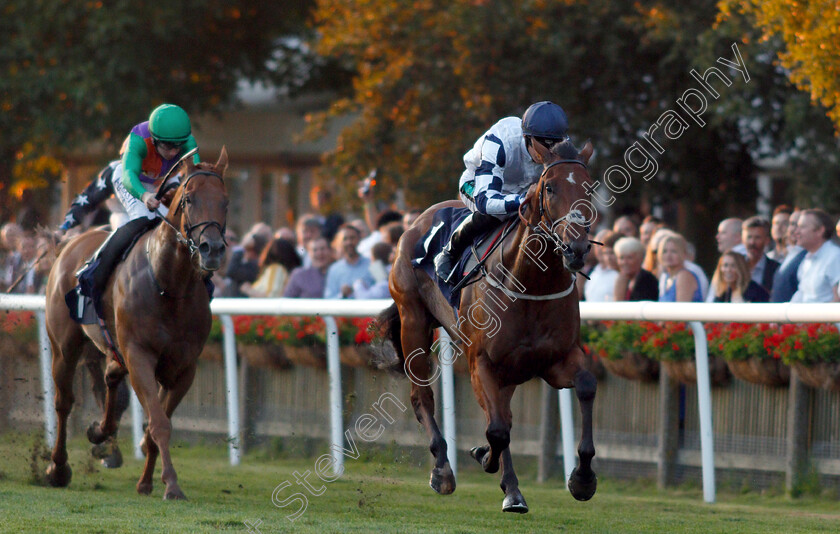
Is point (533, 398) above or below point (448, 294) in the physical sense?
below

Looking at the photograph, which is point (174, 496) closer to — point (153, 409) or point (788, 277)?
point (153, 409)

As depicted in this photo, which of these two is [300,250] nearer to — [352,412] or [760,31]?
[352,412]

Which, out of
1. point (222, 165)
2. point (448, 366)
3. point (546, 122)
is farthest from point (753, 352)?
point (222, 165)

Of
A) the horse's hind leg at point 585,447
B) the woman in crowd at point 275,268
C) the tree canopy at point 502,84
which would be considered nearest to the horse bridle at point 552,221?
the horse's hind leg at point 585,447

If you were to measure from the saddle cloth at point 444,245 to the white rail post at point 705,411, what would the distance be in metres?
1.47

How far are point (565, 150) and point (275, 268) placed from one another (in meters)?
5.32

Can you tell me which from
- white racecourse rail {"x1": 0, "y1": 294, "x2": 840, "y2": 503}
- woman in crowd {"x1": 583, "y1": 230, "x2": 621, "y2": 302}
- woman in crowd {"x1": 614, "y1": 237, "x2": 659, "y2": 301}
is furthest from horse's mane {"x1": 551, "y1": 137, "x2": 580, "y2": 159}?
woman in crowd {"x1": 583, "y1": 230, "x2": 621, "y2": 302}

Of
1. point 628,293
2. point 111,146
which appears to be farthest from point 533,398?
point 111,146

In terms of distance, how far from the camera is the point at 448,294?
5.91 meters

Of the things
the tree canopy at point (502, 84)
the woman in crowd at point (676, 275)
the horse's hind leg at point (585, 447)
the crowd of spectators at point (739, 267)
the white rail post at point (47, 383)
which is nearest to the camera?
the horse's hind leg at point (585, 447)

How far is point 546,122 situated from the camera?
516cm

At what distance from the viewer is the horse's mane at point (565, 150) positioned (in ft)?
16.2

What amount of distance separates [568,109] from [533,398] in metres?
6.76

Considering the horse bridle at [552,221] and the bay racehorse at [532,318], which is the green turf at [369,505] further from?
the horse bridle at [552,221]
